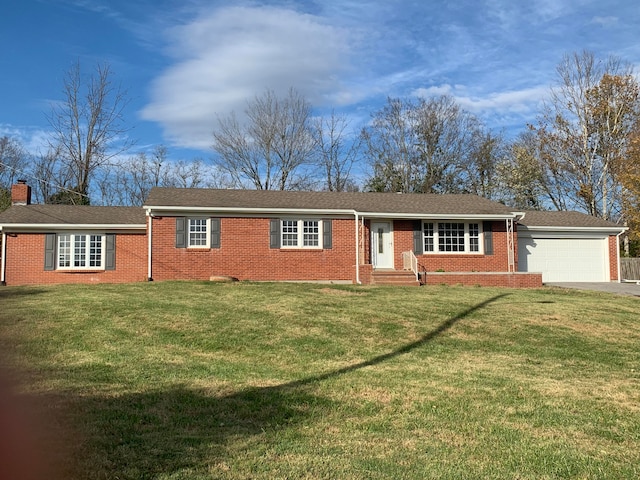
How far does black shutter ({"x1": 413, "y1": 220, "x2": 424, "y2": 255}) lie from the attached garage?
475cm

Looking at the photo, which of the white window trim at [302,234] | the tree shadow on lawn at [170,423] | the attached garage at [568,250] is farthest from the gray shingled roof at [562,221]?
the tree shadow on lawn at [170,423]

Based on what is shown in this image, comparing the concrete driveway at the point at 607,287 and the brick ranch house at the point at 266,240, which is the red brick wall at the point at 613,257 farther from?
the brick ranch house at the point at 266,240

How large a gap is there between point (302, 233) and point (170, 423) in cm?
1488

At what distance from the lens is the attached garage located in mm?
22734

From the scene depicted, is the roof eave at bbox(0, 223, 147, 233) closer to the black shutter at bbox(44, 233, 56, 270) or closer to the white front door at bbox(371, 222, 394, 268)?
the black shutter at bbox(44, 233, 56, 270)

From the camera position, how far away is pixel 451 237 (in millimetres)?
21078

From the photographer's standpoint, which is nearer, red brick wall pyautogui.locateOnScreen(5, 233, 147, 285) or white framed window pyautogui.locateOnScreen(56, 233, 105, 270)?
red brick wall pyautogui.locateOnScreen(5, 233, 147, 285)

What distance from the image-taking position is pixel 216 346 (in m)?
8.82

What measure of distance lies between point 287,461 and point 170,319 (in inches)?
263

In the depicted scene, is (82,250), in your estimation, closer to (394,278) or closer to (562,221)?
(394,278)

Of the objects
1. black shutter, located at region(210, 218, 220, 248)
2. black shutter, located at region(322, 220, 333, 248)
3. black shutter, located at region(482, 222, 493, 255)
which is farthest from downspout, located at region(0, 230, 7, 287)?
black shutter, located at region(482, 222, 493, 255)

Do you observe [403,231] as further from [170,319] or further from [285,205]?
[170,319]

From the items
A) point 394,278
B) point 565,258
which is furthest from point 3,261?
point 565,258

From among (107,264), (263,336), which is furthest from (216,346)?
(107,264)
